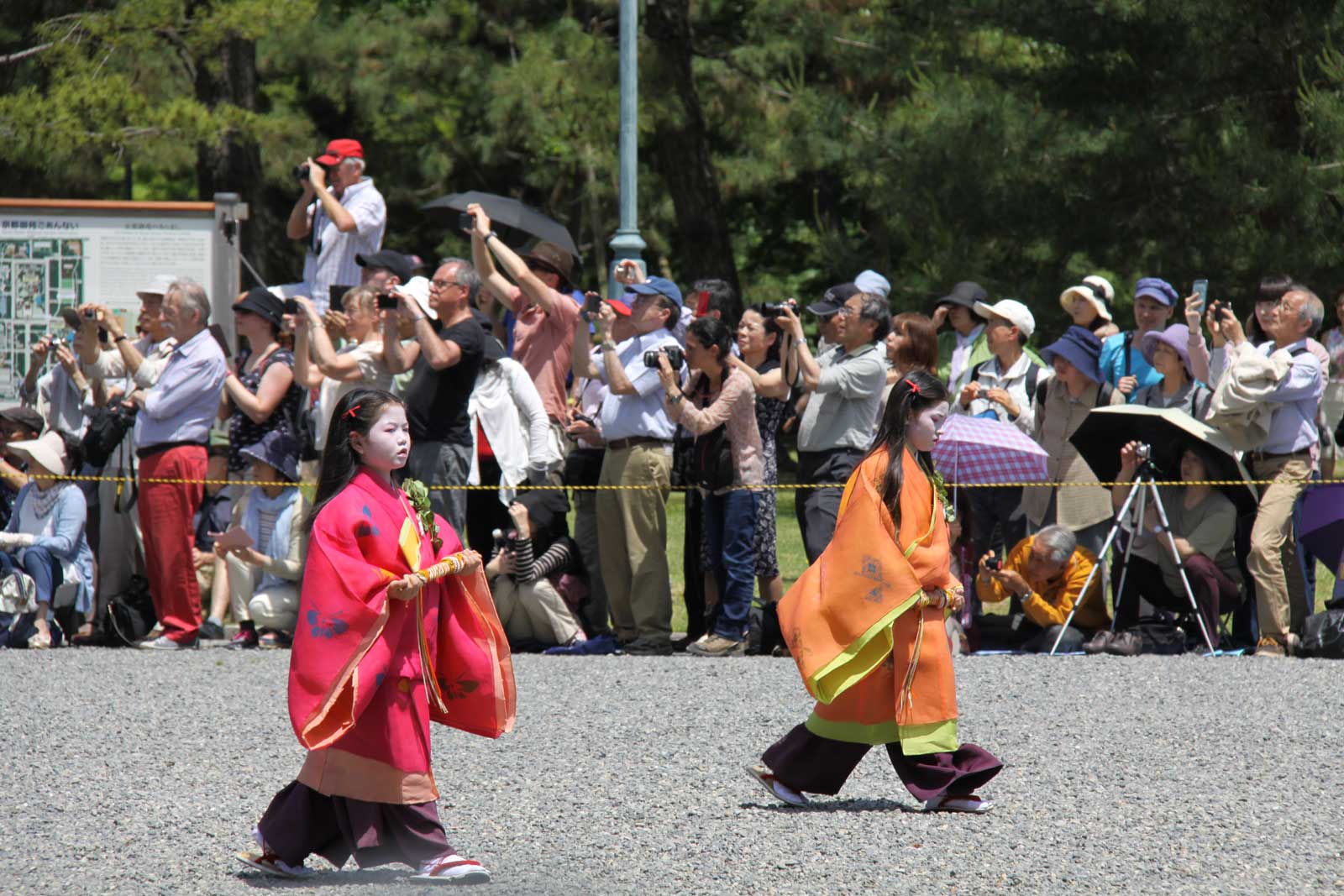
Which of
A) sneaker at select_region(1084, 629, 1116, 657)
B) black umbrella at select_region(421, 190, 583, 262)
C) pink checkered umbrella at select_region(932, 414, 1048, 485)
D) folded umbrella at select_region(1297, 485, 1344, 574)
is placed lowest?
sneaker at select_region(1084, 629, 1116, 657)

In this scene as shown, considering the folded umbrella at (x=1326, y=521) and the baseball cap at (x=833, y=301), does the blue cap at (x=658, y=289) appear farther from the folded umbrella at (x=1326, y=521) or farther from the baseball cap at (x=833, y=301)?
the folded umbrella at (x=1326, y=521)

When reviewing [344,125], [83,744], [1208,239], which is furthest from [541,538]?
[344,125]

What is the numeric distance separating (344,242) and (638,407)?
260 centimetres

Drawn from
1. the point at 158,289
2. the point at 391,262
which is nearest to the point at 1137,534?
the point at 391,262

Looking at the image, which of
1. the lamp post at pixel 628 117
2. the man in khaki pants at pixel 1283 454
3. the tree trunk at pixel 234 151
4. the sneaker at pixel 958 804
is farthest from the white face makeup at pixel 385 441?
the tree trunk at pixel 234 151

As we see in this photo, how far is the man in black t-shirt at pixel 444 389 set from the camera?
26.5 ft

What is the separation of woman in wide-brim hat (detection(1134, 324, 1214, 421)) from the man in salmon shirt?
2.93 m

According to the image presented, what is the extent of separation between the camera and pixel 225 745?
6246 mm

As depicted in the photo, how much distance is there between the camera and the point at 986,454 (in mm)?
8266

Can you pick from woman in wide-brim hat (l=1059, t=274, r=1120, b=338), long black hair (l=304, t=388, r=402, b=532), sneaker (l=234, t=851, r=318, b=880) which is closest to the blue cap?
woman in wide-brim hat (l=1059, t=274, r=1120, b=338)

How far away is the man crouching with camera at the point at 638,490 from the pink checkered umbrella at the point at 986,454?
4.47ft

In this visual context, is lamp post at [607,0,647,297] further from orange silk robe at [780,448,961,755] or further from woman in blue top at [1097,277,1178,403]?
orange silk robe at [780,448,961,755]

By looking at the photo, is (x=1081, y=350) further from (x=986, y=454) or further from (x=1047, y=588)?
(x=1047, y=588)

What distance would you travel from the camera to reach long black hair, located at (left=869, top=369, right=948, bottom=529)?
5418 mm
